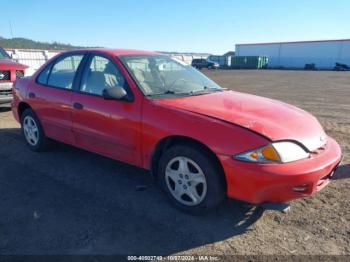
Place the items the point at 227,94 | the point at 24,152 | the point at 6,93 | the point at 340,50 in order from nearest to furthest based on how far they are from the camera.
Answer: the point at 227,94 → the point at 24,152 → the point at 6,93 → the point at 340,50

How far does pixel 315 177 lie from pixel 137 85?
210cm

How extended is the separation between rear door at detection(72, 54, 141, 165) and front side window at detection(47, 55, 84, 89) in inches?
11.2

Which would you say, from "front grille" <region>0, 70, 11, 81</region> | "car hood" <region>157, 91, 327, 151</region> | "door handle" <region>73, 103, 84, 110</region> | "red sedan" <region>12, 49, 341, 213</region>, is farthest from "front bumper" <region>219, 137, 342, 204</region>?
"front grille" <region>0, 70, 11, 81</region>

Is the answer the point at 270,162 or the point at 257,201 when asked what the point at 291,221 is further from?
the point at 270,162

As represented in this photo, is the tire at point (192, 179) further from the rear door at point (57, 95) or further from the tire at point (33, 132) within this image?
the tire at point (33, 132)

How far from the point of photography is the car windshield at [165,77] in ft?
12.8

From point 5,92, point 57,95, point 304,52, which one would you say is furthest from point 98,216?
point 304,52

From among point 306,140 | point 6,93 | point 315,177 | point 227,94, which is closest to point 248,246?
point 315,177

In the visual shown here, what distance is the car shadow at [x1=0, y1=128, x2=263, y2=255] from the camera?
2.92m

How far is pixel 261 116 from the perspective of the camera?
132 inches

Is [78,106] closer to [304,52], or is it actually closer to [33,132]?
[33,132]

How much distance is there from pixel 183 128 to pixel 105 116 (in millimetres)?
1165

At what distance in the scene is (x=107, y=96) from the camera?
3.71 m

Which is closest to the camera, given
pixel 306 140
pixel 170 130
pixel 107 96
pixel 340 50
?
pixel 306 140
